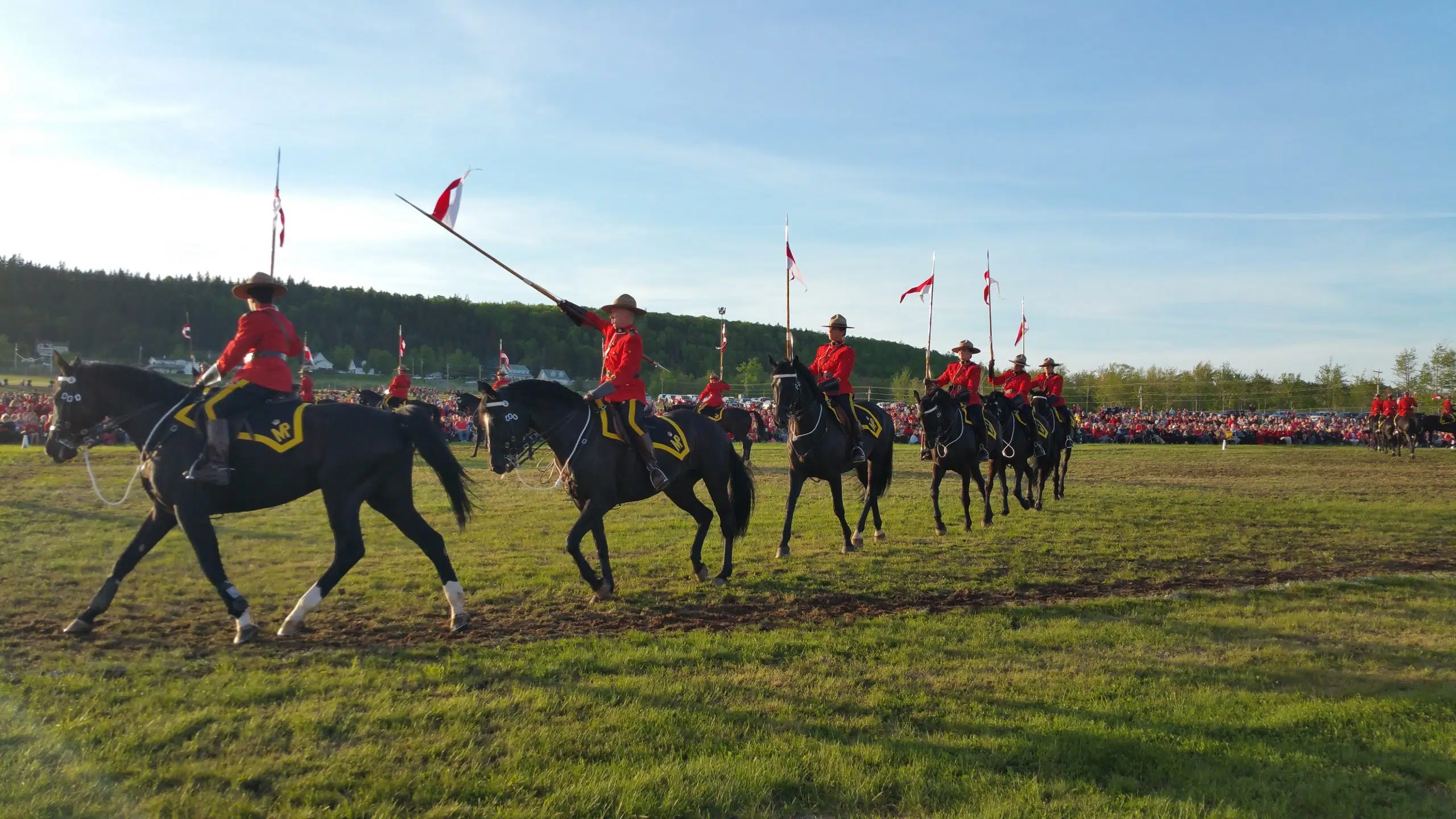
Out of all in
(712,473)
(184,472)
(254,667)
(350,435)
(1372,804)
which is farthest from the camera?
(712,473)

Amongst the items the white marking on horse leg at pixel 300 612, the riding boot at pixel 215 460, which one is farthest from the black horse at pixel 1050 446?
the riding boot at pixel 215 460

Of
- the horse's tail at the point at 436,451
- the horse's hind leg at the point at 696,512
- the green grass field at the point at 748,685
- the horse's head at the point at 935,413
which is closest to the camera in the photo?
the green grass field at the point at 748,685

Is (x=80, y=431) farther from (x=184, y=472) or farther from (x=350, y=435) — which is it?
(x=350, y=435)

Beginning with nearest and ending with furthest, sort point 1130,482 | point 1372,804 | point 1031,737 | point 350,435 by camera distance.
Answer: point 1372,804, point 1031,737, point 350,435, point 1130,482

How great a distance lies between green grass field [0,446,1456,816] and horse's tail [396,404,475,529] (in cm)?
101

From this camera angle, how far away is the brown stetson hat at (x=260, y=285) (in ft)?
25.1

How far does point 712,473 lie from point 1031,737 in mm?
5489

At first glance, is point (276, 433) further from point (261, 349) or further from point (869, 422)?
point (869, 422)

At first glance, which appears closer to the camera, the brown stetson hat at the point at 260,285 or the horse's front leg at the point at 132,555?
the horse's front leg at the point at 132,555

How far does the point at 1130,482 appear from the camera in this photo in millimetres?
22203

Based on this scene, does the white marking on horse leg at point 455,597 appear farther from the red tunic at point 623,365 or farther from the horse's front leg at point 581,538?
the red tunic at point 623,365

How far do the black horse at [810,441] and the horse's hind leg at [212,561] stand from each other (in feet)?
20.3

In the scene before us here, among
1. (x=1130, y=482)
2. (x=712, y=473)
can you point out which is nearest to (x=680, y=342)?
(x=1130, y=482)

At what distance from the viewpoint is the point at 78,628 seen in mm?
6992
